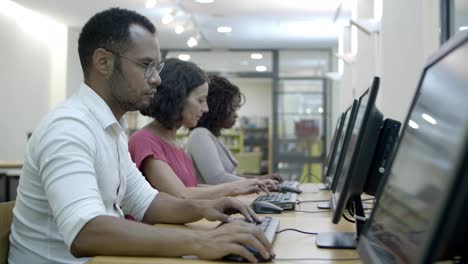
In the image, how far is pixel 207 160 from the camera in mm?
2846

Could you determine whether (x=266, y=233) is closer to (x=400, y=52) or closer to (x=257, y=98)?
(x=400, y=52)

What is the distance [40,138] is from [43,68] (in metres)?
7.06

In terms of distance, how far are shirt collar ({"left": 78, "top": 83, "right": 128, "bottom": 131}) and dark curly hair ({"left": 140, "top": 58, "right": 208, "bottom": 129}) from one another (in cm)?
88

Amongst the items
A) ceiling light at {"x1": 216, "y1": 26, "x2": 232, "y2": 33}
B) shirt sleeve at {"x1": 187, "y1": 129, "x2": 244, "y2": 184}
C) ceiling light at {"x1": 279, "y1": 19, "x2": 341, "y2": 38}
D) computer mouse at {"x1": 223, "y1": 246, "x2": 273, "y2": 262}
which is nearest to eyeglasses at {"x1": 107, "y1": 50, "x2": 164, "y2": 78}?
computer mouse at {"x1": 223, "y1": 246, "x2": 273, "y2": 262}

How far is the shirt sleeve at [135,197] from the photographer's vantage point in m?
1.62

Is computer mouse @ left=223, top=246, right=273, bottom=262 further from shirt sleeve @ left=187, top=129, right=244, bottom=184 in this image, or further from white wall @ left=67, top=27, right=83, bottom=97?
white wall @ left=67, top=27, right=83, bottom=97

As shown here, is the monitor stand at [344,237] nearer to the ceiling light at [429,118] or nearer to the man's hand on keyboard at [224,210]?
the man's hand on keyboard at [224,210]

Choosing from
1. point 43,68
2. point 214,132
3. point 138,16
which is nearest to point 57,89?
point 43,68

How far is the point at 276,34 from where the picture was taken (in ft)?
26.4

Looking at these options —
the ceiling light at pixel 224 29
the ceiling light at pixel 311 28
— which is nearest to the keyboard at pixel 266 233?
the ceiling light at pixel 311 28

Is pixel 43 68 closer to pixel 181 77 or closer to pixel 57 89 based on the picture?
pixel 57 89

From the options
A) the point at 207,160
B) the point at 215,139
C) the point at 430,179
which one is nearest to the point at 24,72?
the point at 215,139

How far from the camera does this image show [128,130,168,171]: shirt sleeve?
2043mm

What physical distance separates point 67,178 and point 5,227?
36cm
